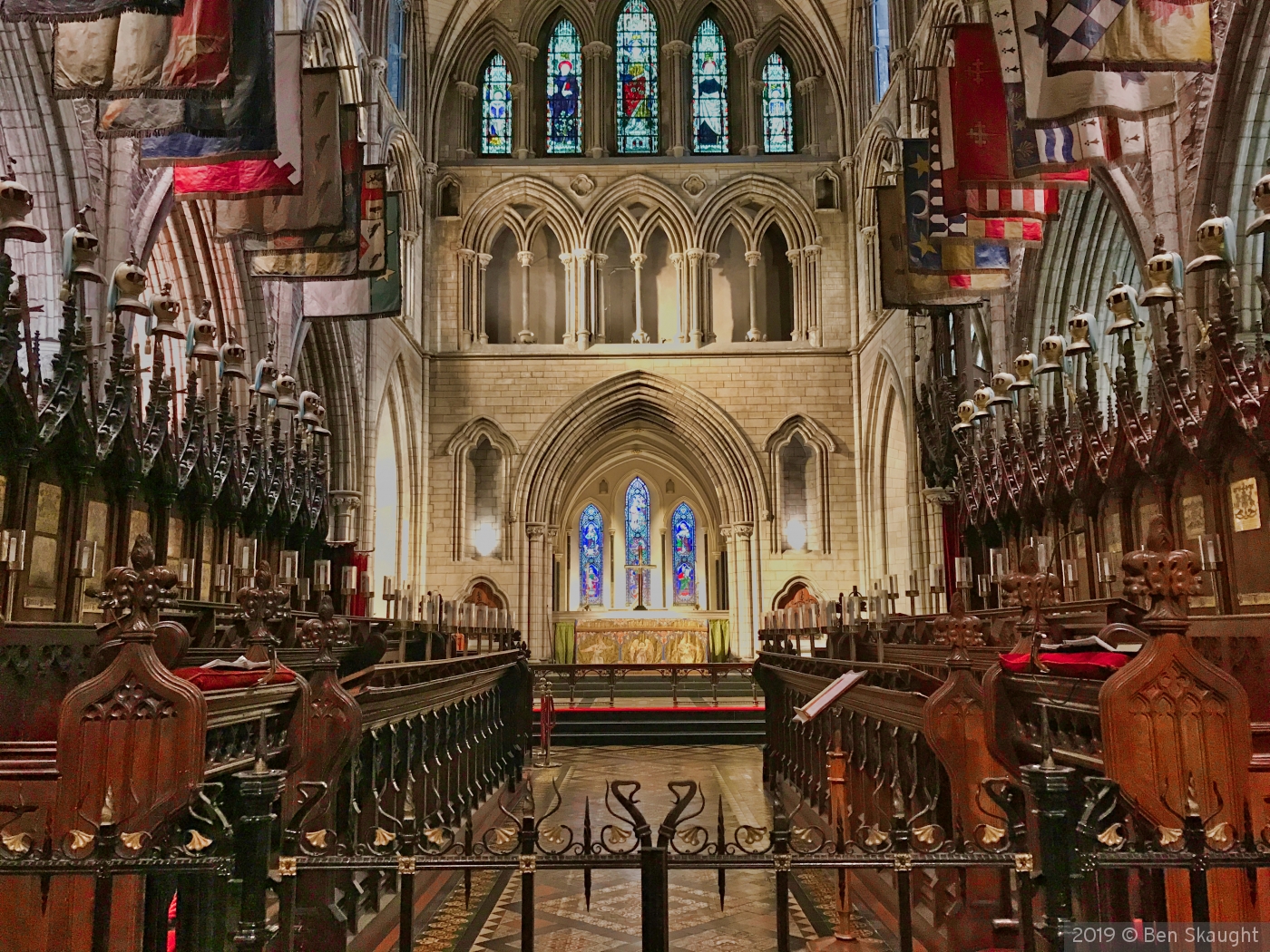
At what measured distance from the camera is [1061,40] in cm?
716

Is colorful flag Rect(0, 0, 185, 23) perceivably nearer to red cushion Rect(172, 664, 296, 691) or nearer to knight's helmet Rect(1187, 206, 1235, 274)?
red cushion Rect(172, 664, 296, 691)

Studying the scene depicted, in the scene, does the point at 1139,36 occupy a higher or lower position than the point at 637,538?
higher

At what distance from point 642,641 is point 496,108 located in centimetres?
1182

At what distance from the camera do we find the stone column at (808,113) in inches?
910

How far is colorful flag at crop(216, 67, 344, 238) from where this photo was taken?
10.3 meters

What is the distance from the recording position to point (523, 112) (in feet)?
76.1

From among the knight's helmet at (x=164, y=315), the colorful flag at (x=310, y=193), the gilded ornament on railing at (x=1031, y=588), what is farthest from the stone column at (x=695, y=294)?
the gilded ornament on railing at (x=1031, y=588)

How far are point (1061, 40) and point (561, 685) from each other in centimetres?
1356

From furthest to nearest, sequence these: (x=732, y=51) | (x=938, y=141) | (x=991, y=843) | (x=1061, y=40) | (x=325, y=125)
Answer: (x=732, y=51)
(x=938, y=141)
(x=325, y=125)
(x=1061, y=40)
(x=991, y=843)

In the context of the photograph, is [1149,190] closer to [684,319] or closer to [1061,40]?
[1061,40]

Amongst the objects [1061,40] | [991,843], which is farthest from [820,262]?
[991,843]

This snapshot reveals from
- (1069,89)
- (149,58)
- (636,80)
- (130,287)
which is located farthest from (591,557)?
(149,58)

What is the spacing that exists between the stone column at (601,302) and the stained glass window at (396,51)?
503 centimetres

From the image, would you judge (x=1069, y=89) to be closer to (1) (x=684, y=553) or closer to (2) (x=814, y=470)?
(2) (x=814, y=470)
